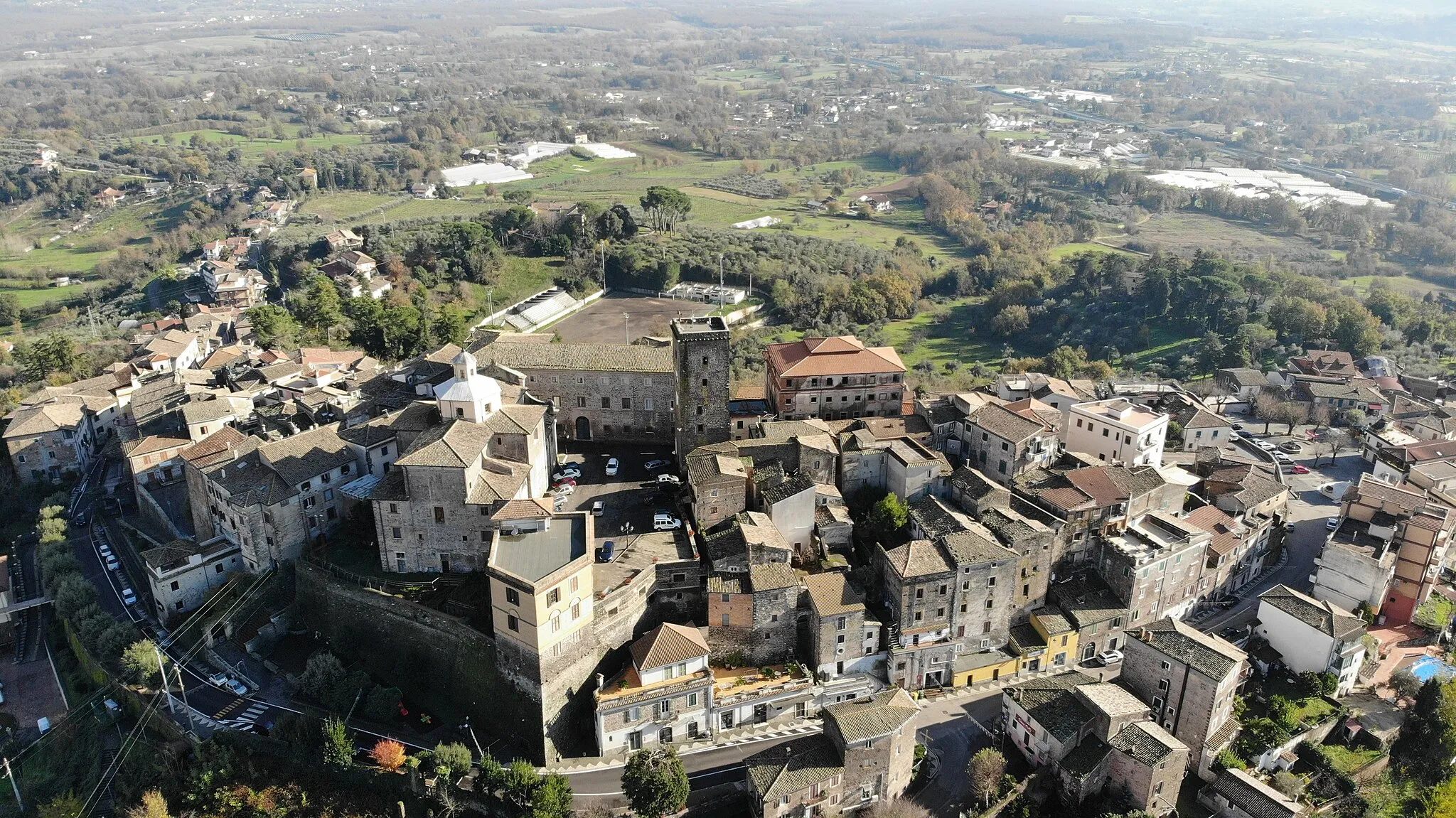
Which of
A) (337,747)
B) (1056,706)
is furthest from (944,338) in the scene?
(337,747)

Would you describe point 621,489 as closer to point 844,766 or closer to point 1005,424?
point 844,766

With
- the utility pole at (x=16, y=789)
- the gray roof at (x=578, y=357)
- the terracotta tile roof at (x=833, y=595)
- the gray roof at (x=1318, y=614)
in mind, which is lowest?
the utility pole at (x=16, y=789)

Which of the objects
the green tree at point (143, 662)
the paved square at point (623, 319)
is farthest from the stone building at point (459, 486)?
the paved square at point (623, 319)

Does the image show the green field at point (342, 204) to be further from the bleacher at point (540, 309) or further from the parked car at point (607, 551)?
the parked car at point (607, 551)

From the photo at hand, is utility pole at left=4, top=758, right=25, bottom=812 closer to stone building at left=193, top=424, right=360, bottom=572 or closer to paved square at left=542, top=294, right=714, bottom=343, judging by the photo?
stone building at left=193, top=424, right=360, bottom=572

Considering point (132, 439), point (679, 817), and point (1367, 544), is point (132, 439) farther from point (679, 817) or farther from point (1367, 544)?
point (1367, 544)

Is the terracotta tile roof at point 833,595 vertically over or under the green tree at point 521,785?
over
